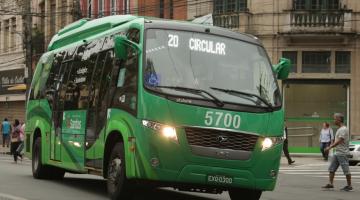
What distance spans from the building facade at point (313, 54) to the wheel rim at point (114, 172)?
22905 mm

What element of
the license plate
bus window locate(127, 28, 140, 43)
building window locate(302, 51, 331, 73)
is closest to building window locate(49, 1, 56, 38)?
building window locate(302, 51, 331, 73)

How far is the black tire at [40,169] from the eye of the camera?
15.4m

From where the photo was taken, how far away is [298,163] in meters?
27.2

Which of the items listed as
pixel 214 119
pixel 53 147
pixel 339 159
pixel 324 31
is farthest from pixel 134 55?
pixel 324 31

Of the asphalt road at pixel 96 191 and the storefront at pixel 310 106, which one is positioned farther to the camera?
the storefront at pixel 310 106

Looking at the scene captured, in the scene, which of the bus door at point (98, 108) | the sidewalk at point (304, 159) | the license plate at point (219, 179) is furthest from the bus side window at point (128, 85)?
the sidewalk at point (304, 159)

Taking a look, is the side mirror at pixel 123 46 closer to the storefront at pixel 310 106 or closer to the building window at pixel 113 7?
the storefront at pixel 310 106

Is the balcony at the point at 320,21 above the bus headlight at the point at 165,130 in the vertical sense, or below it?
above

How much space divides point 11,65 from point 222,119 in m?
43.5

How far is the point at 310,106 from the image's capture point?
33.8 meters

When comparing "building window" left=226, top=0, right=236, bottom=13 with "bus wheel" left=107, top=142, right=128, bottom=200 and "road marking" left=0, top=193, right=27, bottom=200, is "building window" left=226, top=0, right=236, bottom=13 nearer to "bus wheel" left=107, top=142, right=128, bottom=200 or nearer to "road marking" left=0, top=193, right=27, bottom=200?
"road marking" left=0, top=193, right=27, bottom=200

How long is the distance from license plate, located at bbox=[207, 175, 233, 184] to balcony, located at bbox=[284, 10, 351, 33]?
24.2 m

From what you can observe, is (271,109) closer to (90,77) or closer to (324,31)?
(90,77)

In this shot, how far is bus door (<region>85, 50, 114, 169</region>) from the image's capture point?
11.4 metres
